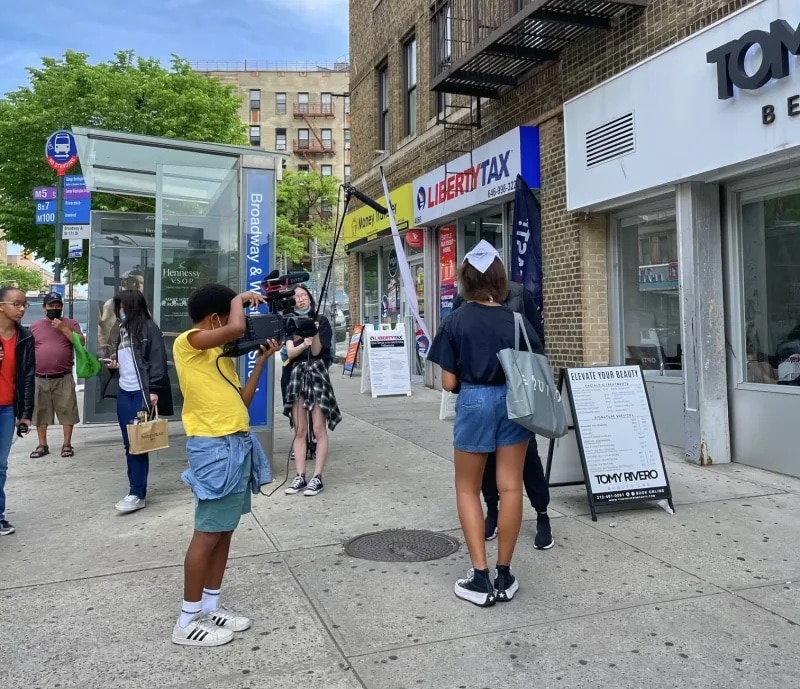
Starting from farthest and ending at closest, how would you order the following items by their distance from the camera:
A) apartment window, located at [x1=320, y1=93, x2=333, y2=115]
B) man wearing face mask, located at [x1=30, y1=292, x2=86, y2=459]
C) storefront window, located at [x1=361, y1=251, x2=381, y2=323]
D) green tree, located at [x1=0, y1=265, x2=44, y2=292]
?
green tree, located at [x1=0, y1=265, x2=44, y2=292] → apartment window, located at [x1=320, y1=93, x2=333, y2=115] → storefront window, located at [x1=361, y1=251, x2=381, y2=323] → man wearing face mask, located at [x1=30, y1=292, x2=86, y2=459]

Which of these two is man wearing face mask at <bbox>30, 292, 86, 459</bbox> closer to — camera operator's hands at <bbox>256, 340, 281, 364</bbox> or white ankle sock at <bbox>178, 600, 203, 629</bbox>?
camera operator's hands at <bbox>256, 340, 281, 364</bbox>

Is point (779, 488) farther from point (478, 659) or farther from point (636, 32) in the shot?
point (636, 32)

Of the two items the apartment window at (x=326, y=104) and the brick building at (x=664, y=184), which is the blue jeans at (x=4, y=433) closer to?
the brick building at (x=664, y=184)

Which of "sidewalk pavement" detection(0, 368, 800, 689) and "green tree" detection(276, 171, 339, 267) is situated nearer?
"sidewalk pavement" detection(0, 368, 800, 689)

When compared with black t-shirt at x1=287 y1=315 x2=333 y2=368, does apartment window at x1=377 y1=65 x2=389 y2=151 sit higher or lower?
higher

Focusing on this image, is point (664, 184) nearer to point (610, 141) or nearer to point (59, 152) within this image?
point (610, 141)

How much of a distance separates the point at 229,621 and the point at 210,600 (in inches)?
5.2

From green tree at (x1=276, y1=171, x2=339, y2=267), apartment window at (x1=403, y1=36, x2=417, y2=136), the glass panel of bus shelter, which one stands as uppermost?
green tree at (x1=276, y1=171, x2=339, y2=267)

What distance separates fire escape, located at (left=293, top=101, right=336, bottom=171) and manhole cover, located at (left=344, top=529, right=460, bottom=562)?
55.6 m

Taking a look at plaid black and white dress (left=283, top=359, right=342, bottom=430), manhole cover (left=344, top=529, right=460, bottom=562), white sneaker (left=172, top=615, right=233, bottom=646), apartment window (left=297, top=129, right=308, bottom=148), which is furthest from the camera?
apartment window (left=297, top=129, right=308, bottom=148)

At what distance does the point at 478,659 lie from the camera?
3.05 meters

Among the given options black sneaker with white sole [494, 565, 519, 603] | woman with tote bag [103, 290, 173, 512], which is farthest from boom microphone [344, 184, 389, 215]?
black sneaker with white sole [494, 565, 519, 603]

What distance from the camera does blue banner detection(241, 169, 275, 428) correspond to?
21.5 ft

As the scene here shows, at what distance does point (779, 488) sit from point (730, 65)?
341 centimetres
